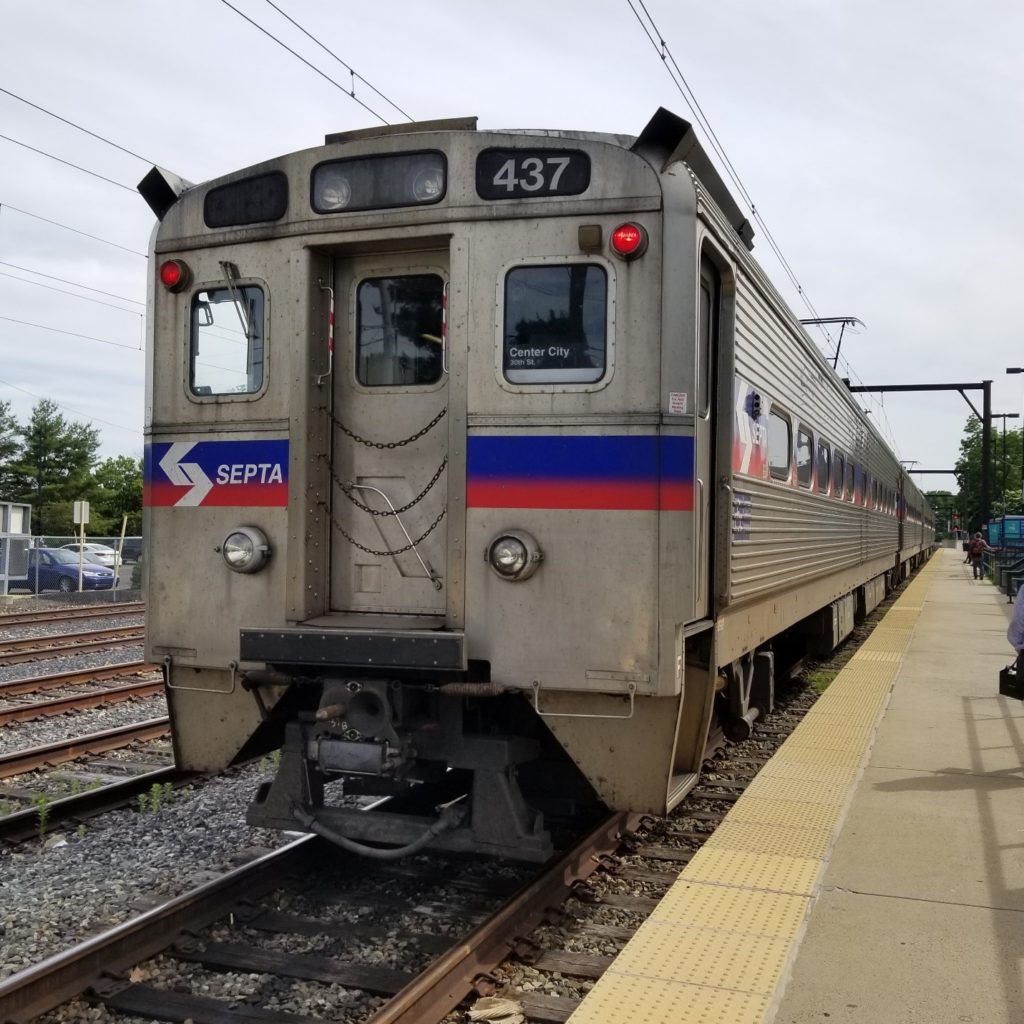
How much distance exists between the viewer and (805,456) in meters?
9.71

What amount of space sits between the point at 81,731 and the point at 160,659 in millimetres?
4321

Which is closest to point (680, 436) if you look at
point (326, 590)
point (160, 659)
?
point (326, 590)

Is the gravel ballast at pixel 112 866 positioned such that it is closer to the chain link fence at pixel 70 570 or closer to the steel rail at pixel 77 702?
the steel rail at pixel 77 702

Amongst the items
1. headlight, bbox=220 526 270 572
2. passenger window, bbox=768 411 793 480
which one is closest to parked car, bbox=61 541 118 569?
passenger window, bbox=768 411 793 480

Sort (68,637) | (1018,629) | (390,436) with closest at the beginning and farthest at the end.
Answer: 1. (390,436)
2. (1018,629)
3. (68,637)

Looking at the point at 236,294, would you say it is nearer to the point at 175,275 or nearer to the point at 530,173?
the point at 175,275

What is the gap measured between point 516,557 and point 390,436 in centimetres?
97

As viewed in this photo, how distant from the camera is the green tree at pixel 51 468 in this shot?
58.1 metres

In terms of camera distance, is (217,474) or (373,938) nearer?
(373,938)

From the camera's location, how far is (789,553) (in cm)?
845

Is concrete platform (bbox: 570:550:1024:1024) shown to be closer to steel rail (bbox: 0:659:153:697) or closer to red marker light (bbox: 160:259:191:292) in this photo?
red marker light (bbox: 160:259:191:292)

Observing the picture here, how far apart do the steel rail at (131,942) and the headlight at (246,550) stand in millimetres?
1368

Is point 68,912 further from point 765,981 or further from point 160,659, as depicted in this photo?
point 765,981

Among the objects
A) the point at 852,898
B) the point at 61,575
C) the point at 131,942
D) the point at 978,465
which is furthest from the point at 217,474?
the point at 978,465
